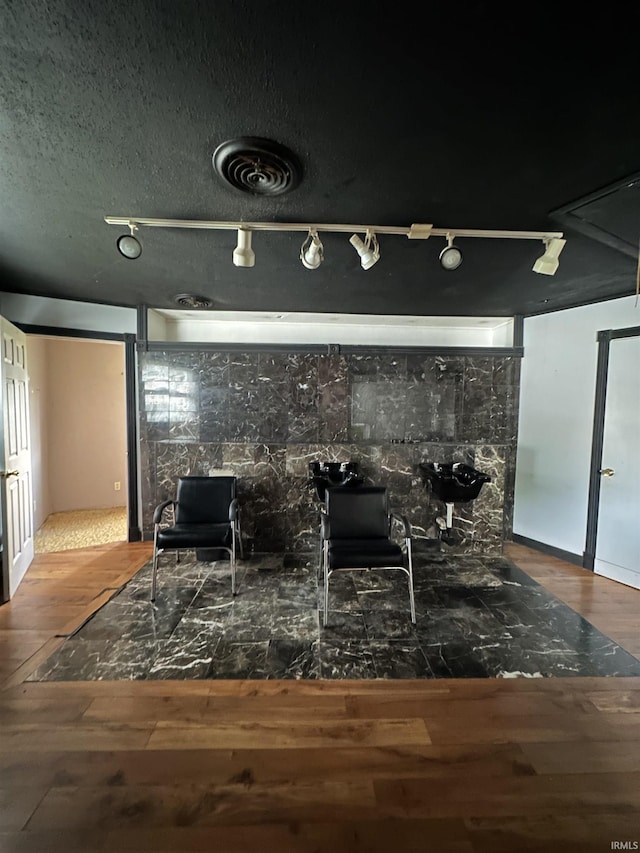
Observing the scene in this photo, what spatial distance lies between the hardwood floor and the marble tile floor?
11 cm

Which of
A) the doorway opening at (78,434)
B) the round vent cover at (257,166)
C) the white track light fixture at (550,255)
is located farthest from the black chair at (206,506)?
the white track light fixture at (550,255)

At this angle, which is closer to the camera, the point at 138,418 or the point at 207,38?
the point at 207,38

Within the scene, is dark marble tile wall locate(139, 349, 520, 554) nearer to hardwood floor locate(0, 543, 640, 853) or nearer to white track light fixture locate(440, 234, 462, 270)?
white track light fixture locate(440, 234, 462, 270)

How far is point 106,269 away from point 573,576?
463 centimetres

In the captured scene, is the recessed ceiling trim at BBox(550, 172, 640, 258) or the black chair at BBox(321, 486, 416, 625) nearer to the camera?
the recessed ceiling trim at BBox(550, 172, 640, 258)

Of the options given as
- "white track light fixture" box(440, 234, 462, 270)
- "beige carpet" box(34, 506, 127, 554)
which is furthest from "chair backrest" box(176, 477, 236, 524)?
"white track light fixture" box(440, 234, 462, 270)

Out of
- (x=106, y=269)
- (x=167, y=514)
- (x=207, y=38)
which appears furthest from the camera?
(x=167, y=514)

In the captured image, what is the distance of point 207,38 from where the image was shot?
95cm

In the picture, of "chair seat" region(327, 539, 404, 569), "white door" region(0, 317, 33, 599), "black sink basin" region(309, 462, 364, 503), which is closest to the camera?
"chair seat" region(327, 539, 404, 569)

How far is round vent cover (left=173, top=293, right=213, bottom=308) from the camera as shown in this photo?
9.98ft

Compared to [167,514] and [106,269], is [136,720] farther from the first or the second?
[106,269]

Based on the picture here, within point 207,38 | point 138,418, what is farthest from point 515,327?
point 138,418

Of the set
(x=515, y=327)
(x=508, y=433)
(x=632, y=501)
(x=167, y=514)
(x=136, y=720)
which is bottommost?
(x=136, y=720)

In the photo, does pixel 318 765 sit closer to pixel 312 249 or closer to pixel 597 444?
pixel 312 249
